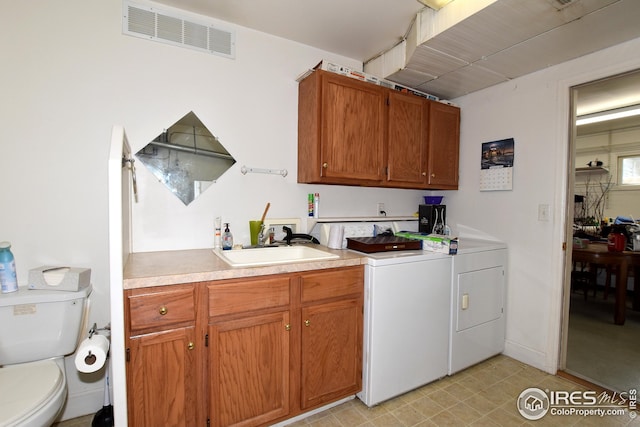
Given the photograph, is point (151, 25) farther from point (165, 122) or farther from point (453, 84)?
point (453, 84)

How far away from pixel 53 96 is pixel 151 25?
0.69 metres

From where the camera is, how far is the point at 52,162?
5.19ft

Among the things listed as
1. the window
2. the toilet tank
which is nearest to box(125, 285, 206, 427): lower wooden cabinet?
the toilet tank

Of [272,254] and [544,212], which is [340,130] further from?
[544,212]

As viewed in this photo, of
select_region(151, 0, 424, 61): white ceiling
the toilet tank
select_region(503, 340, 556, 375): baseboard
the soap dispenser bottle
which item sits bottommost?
select_region(503, 340, 556, 375): baseboard

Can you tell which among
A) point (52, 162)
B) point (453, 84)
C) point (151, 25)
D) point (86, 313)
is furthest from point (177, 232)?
point (453, 84)

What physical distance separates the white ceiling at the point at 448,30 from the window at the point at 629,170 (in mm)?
4095

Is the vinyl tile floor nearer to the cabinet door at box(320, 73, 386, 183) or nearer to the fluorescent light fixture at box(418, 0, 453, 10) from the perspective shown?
the cabinet door at box(320, 73, 386, 183)

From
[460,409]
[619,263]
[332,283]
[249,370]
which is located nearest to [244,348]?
[249,370]

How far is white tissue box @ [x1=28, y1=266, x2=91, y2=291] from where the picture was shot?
1.41 metres

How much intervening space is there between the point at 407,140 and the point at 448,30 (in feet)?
2.69

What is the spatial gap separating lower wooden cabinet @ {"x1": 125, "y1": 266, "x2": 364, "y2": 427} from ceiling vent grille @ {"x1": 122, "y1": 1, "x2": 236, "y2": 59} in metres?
1.55

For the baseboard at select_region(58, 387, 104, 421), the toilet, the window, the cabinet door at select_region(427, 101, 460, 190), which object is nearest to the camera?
the toilet

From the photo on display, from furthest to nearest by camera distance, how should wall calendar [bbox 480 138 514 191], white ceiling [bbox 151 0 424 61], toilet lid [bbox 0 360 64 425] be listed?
wall calendar [bbox 480 138 514 191] → white ceiling [bbox 151 0 424 61] → toilet lid [bbox 0 360 64 425]
